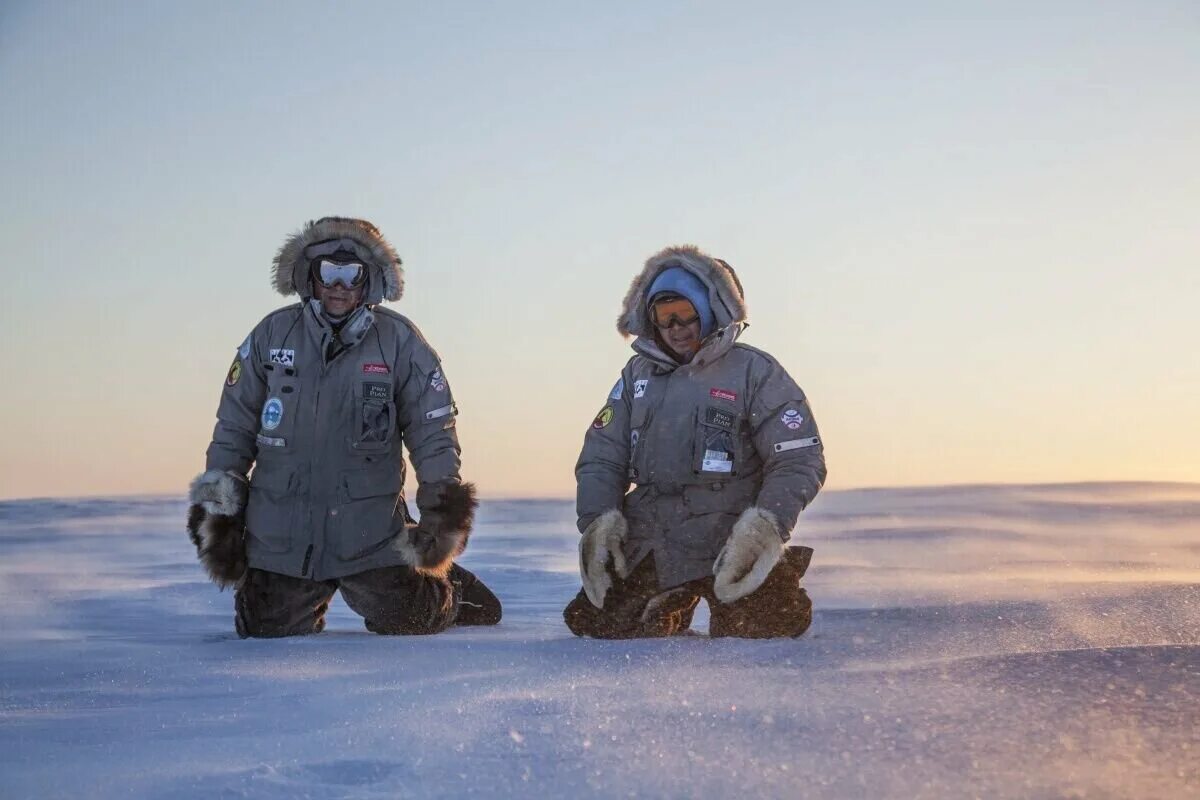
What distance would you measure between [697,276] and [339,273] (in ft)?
5.11

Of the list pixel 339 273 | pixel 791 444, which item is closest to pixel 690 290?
pixel 791 444

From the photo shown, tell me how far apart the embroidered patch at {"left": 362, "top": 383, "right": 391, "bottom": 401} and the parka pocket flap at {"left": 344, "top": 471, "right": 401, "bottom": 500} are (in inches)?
12.9

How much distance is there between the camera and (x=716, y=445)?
5547 millimetres

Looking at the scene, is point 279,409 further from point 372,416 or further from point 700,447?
point 700,447

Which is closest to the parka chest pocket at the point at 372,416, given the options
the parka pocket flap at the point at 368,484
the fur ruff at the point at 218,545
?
the parka pocket flap at the point at 368,484

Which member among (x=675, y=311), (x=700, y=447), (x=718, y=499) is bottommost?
(x=718, y=499)

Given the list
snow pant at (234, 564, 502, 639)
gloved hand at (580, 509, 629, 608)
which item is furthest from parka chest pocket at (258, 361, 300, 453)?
gloved hand at (580, 509, 629, 608)

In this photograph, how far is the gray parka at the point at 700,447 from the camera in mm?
5512

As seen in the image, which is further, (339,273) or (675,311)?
(339,273)

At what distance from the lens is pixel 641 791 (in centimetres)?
281

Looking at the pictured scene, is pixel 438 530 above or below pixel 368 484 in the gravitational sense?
below

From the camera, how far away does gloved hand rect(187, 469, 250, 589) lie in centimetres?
610

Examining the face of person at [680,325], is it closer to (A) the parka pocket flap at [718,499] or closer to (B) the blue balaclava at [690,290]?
(B) the blue balaclava at [690,290]

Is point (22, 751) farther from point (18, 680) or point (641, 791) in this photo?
point (641, 791)
